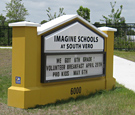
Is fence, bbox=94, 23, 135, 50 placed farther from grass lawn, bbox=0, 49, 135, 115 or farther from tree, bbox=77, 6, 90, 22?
grass lawn, bbox=0, 49, 135, 115

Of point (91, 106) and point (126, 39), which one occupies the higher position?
point (126, 39)

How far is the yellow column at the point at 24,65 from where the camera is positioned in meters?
6.49

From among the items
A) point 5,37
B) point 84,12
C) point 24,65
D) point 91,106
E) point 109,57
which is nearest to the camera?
point 24,65

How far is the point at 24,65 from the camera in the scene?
652 cm

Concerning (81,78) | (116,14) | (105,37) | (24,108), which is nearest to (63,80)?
(81,78)

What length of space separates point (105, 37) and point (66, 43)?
1936 mm

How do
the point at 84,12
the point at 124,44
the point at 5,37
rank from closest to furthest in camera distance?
the point at 124,44, the point at 5,37, the point at 84,12

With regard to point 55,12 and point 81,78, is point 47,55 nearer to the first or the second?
point 81,78

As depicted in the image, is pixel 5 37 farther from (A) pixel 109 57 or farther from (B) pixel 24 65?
(B) pixel 24 65

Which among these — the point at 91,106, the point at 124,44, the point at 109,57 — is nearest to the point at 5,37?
the point at 124,44

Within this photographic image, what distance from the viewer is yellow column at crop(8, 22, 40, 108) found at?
255 inches

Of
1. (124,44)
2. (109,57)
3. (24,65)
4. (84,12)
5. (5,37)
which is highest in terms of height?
(84,12)

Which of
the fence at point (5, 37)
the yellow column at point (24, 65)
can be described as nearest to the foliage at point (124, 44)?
the fence at point (5, 37)

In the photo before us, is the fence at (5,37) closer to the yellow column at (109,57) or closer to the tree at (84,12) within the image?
the tree at (84,12)
